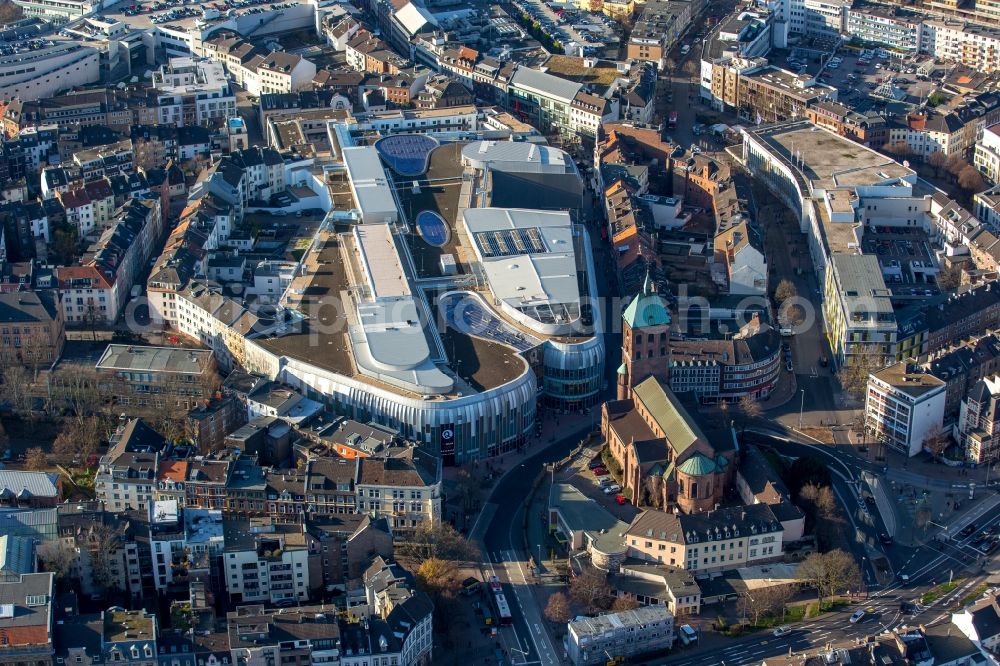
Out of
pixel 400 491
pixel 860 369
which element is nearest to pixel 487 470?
pixel 400 491

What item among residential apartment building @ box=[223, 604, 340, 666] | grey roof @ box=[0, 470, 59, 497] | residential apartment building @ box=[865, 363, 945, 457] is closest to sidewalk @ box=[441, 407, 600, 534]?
residential apartment building @ box=[223, 604, 340, 666]

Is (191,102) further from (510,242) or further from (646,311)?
(646,311)

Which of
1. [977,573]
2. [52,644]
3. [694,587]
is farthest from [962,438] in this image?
[52,644]

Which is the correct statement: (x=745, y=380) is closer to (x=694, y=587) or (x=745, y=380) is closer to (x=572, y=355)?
(x=572, y=355)

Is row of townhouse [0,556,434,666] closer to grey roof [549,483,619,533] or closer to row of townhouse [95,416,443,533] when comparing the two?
row of townhouse [95,416,443,533]

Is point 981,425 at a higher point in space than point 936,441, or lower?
higher

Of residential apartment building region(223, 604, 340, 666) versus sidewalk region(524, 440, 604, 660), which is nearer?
residential apartment building region(223, 604, 340, 666)
